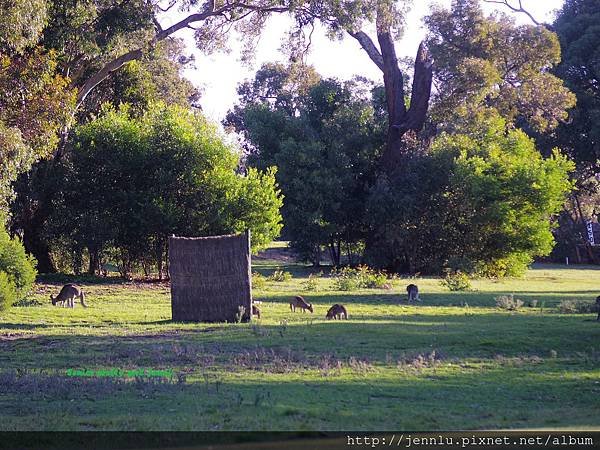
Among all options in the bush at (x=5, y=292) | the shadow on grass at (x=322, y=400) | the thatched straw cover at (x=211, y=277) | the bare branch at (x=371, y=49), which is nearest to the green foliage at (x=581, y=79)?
the bare branch at (x=371, y=49)

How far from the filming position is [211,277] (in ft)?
69.7

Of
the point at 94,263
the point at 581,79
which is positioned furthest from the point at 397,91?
the point at 94,263

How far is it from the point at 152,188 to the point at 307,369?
21342 millimetres

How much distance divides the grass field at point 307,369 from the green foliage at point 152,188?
8534 mm

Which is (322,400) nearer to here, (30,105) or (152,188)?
(30,105)

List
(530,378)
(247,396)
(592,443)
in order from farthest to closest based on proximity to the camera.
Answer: (530,378), (247,396), (592,443)

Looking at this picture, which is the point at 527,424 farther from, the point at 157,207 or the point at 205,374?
the point at 157,207

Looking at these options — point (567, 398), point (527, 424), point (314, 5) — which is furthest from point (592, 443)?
point (314, 5)

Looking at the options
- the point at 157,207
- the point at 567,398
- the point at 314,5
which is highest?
the point at 314,5

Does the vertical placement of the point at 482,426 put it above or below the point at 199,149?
below

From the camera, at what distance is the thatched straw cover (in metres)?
21.1

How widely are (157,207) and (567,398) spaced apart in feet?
77.5

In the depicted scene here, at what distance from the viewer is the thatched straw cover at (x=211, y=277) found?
21125mm

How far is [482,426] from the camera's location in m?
9.84
